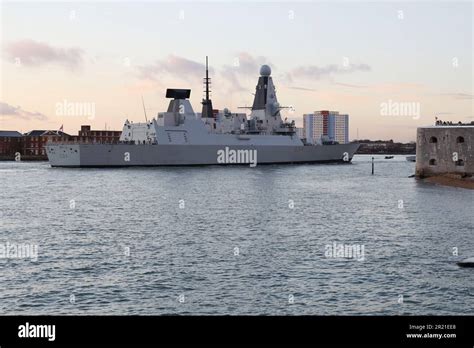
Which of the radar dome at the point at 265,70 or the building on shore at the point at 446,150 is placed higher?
the radar dome at the point at 265,70

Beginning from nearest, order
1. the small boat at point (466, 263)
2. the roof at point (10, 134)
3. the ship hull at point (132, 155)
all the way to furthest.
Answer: the small boat at point (466, 263)
the ship hull at point (132, 155)
the roof at point (10, 134)

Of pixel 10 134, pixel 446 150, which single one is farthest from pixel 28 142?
pixel 446 150

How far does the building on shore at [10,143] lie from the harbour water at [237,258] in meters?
113

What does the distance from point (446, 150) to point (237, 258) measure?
38341 mm

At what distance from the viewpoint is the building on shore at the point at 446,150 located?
50344mm

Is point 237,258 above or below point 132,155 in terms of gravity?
below

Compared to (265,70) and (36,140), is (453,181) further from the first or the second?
(36,140)

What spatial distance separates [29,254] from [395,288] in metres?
12.3

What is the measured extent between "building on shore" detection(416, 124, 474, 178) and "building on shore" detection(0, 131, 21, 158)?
114667mm

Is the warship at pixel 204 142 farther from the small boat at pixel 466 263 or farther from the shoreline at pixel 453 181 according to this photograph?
the small boat at pixel 466 263

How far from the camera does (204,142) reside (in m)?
87.0

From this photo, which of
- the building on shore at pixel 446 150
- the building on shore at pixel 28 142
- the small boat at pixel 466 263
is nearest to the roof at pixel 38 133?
the building on shore at pixel 28 142
